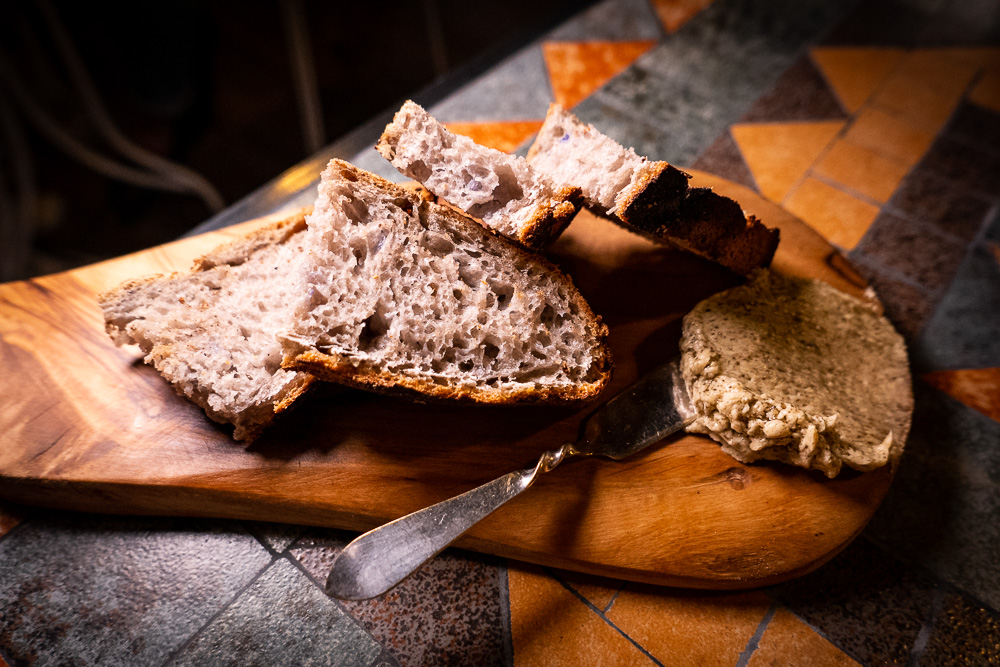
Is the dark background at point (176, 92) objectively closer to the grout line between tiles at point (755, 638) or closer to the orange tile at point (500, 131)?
the orange tile at point (500, 131)

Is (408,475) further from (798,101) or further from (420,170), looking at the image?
(798,101)

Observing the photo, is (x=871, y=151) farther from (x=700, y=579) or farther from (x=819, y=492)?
(x=700, y=579)

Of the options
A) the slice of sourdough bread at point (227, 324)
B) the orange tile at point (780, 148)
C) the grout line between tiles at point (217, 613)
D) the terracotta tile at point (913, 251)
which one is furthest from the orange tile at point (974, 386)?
the grout line between tiles at point (217, 613)

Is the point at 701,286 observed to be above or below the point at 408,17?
below

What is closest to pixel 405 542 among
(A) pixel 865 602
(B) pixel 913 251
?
(A) pixel 865 602

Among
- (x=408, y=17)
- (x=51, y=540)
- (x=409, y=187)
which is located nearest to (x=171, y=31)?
(x=408, y=17)

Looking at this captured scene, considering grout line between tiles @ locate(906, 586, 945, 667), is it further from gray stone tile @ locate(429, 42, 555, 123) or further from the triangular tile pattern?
gray stone tile @ locate(429, 42, 555, 123)

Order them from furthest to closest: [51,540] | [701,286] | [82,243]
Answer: [82,243], [701,286], [51,540]
